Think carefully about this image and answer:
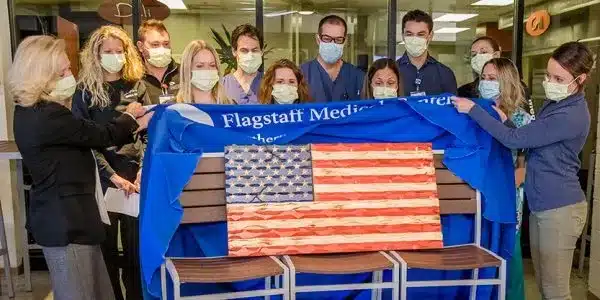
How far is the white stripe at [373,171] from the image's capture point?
109 inches

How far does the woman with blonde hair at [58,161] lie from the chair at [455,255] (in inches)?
53.9

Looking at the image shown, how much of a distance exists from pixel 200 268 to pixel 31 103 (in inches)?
37.6

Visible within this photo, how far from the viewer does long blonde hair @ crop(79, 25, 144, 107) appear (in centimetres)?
302

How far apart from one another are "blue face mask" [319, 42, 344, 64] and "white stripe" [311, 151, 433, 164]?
0.94 m

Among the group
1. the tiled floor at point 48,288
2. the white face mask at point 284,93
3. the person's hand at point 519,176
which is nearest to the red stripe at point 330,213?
the person's hand at point 519,176

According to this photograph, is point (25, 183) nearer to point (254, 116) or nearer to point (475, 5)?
point (254, 116)

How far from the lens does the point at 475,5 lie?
4.89m

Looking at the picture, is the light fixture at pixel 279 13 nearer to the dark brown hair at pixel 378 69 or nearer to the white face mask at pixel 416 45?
the white face mask at pixel 416 45

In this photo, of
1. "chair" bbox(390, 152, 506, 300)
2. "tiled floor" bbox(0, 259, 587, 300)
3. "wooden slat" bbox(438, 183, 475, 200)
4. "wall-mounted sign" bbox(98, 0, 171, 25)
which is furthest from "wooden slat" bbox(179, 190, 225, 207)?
"wall-mounted sign" bbox(98, 0, 171, 25)

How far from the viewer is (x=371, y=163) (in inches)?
111

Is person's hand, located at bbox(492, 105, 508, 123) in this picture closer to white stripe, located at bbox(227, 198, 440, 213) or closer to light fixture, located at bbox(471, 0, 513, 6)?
white stripe, located at bbox(227, 198, 440, 213)

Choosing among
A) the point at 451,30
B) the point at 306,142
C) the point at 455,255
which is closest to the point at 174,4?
the point at 451,30

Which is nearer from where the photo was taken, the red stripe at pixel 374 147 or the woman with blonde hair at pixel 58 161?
the woman with blonde hair at pixel 58 161

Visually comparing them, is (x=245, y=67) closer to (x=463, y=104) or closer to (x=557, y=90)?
(x=463, y=104)
